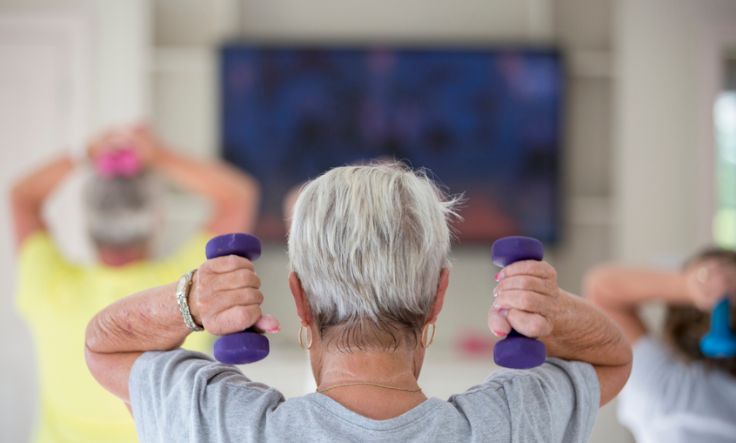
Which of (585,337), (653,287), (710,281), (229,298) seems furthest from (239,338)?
(653,287)

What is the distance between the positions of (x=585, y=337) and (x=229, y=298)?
1.61 ft

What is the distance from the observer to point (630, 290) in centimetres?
217

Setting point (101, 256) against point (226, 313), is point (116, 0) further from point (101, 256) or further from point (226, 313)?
point (226, 313)

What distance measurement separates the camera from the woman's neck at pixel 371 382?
1143mm

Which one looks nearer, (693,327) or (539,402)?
(539,402)

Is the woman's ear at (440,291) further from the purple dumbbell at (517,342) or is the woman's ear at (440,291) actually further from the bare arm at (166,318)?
the bare arm at (166,318)

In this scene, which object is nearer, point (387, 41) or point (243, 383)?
point (243, 383)

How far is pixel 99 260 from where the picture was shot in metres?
2.49

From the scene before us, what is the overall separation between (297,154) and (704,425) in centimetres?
273

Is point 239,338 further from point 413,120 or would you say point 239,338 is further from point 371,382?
point 413,120

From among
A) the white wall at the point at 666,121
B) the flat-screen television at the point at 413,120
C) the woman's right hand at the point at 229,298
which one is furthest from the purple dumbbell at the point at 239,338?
the white wall at the point at 666,121

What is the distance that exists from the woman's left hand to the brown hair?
0.94m

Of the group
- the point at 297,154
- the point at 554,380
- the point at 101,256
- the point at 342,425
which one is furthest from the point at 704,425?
the point at 297,154

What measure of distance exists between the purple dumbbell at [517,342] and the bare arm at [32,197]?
1.51m
